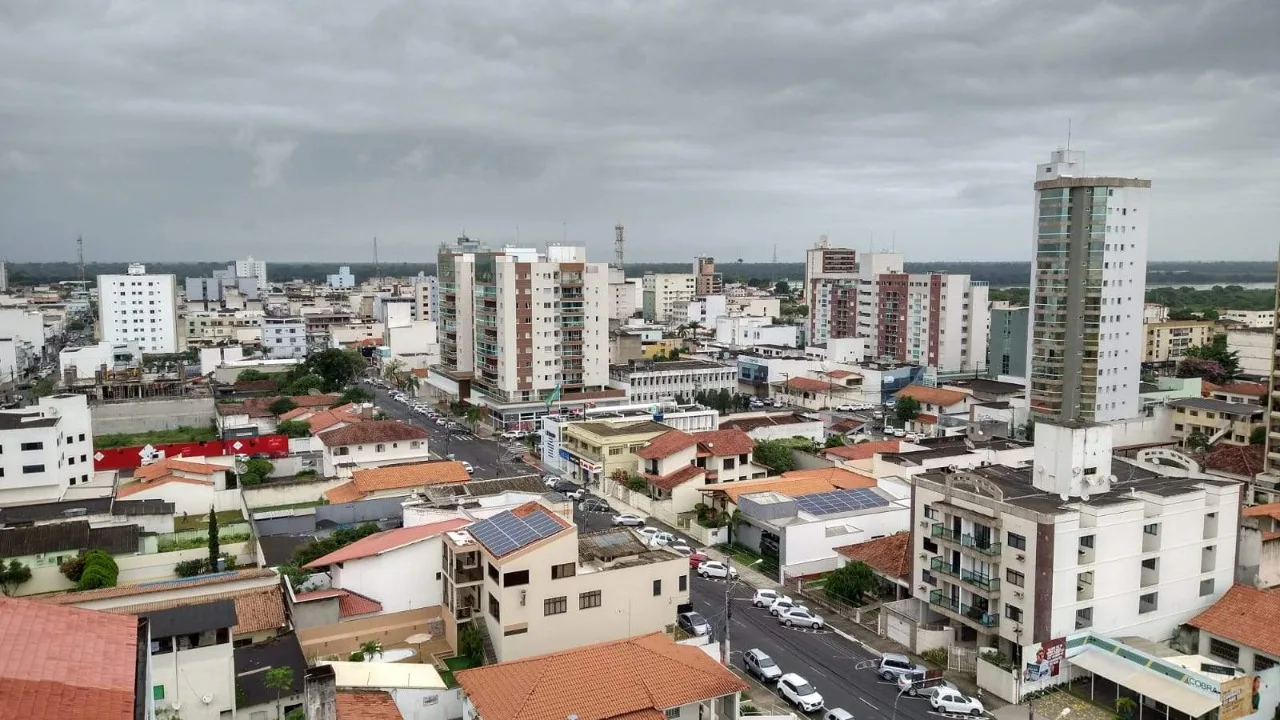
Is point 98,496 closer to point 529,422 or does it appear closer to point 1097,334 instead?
point 529,422

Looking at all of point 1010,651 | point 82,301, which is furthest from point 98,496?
point 82,301

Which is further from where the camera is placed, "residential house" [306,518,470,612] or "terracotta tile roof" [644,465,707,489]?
"terracotta tile roof" [644,465,707,489]

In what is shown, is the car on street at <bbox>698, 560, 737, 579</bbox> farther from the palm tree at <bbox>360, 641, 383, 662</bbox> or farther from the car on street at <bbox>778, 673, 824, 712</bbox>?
the palm tree at <bbox>360, 641, 383, 662</bbox>

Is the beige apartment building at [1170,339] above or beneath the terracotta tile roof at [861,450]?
above

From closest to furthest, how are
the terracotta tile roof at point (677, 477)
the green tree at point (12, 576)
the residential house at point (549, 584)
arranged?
the residential house at point (549, 584), the green tree at point (12, 576), the terracotta tile roof at point (677, 477)

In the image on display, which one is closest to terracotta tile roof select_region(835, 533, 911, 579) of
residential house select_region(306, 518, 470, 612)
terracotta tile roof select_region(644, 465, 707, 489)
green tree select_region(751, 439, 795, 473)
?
terracotta tile roof select_region(644, 465, 707, 489)

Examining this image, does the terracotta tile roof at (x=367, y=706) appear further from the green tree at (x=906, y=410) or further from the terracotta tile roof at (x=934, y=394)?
the terracotta tile roof at (x=934, y=394)

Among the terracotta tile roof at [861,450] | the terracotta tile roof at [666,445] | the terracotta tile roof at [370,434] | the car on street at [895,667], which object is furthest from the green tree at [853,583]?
the terracotta tile roof at [370,434]
